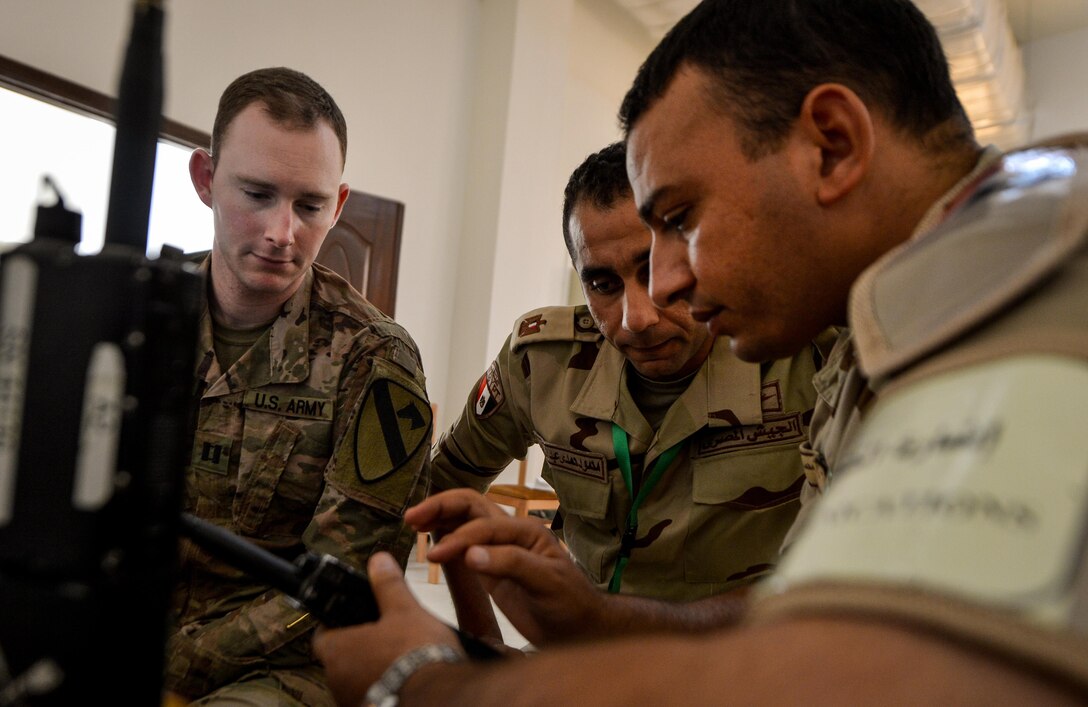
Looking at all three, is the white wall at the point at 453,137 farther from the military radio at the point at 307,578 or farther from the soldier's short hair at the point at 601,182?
the military radio at the point at 307,578

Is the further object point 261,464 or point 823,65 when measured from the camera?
point 261,464

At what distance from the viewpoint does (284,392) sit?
4.54 ft

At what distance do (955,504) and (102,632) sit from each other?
465 millimetres

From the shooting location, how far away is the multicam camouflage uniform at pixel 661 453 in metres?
1.39

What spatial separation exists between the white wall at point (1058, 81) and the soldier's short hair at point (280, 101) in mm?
6090

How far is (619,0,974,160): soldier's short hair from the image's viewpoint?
808 mm

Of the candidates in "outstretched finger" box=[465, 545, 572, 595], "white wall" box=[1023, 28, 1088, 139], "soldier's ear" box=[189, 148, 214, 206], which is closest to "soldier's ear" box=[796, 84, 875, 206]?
"outstretched finger" box=[465, 545, 572, 595]

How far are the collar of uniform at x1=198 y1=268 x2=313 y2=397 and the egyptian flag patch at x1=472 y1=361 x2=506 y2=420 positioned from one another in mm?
398

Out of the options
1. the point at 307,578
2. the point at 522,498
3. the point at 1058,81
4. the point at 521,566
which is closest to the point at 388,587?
the point at 307,578

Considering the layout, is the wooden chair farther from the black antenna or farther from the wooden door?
the black antenna

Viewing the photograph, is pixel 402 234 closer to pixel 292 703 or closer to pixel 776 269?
pixel 292 703

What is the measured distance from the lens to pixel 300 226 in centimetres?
142

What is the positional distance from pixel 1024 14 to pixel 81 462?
6.69m

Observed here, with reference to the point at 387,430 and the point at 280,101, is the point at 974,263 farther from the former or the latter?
the point at 280,101
